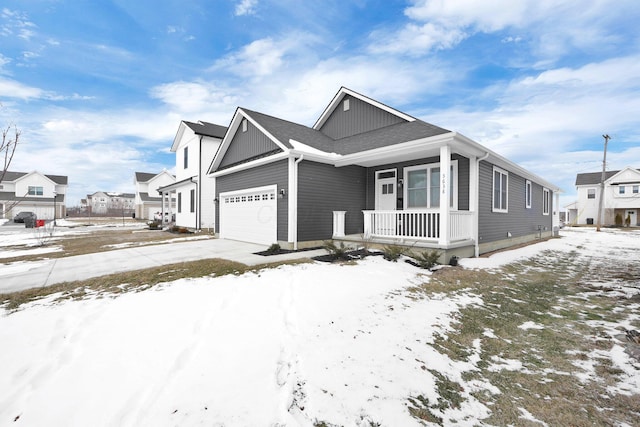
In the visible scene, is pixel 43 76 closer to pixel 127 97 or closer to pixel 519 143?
pixel 127 97

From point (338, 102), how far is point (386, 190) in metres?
5.08

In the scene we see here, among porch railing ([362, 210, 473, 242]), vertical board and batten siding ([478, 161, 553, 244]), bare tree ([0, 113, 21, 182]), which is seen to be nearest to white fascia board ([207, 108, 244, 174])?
porch railing ([362, 210, 473, 242])

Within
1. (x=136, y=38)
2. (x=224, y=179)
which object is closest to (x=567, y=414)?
(x=224, y=179)

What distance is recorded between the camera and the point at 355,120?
11.8 metres

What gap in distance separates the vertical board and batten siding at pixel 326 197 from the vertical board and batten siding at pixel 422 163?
281mm

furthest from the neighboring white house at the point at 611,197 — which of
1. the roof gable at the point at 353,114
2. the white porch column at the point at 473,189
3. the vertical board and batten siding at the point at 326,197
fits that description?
the vertical board and batten siding at the point at 326,197

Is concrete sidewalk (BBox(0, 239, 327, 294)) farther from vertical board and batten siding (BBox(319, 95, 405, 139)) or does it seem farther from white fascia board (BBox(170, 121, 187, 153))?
white fascia board (BBox(170, 121, 187, 153))

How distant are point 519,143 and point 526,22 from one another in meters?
20.7

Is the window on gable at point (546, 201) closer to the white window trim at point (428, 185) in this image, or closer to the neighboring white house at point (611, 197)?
the white window trim at point (428, 185)

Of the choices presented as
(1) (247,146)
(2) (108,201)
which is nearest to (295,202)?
(1) (247,146)

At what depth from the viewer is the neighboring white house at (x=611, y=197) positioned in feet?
92.6

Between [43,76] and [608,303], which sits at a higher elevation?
[43,76]

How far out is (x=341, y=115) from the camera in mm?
12312

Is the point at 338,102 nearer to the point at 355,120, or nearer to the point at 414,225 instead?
the point at 355,120
